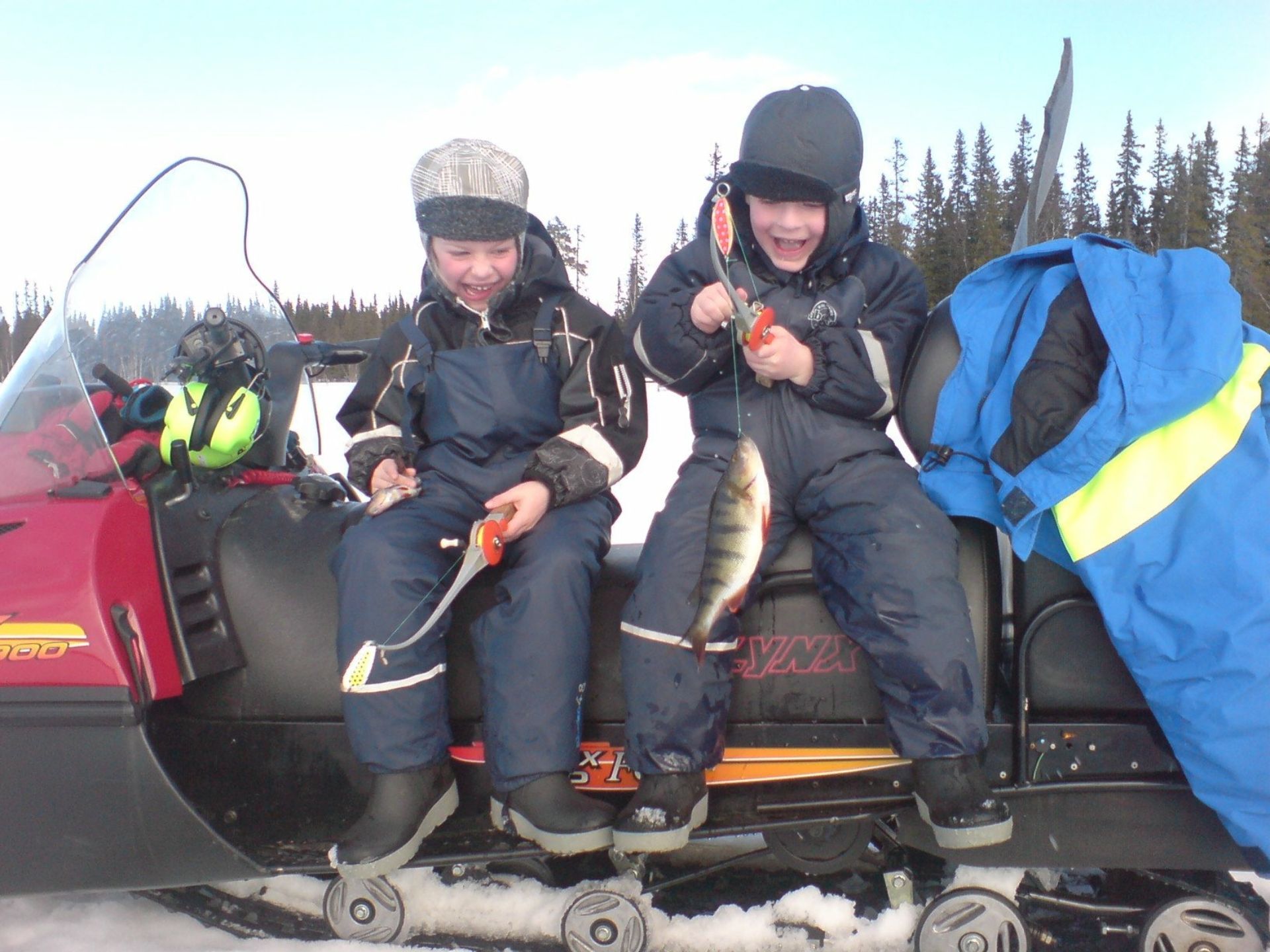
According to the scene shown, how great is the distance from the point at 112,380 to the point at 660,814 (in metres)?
1.85

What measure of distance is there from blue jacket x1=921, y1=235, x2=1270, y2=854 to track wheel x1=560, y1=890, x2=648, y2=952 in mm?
1285

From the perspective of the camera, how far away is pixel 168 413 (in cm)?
251

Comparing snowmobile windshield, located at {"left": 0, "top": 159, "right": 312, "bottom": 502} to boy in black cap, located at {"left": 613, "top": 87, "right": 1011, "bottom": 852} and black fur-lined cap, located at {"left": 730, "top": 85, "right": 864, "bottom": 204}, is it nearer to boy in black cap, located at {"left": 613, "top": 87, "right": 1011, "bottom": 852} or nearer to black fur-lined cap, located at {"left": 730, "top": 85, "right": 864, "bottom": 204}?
boy in black cap, located at {"left": 613, "top": 87, "right": 1011, "bottom": 852}

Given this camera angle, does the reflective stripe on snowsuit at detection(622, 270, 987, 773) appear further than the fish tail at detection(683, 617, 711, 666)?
Yes

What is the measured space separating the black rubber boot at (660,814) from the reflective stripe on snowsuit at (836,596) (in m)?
0.03

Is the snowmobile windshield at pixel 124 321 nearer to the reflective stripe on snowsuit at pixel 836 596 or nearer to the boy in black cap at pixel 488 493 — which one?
the boy in black cap at pixel 488 493

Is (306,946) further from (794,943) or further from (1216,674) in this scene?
(1216,674)

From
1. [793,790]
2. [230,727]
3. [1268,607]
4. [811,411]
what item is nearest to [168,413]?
[230,727]

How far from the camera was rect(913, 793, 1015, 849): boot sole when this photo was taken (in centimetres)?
195

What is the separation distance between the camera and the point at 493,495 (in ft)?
8.54

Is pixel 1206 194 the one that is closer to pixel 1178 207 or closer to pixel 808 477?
pixel 1178 207

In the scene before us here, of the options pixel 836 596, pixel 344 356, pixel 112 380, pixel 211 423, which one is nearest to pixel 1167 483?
pixel 836 596

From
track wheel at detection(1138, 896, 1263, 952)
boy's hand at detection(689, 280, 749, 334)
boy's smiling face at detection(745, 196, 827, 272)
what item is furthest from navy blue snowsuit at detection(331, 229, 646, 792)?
track wheel at detection(1138, 896, 1263, 952)

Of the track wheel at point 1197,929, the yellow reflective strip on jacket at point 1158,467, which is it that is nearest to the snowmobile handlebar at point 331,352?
the yellow reflective strip on jacket at point 1158,467
